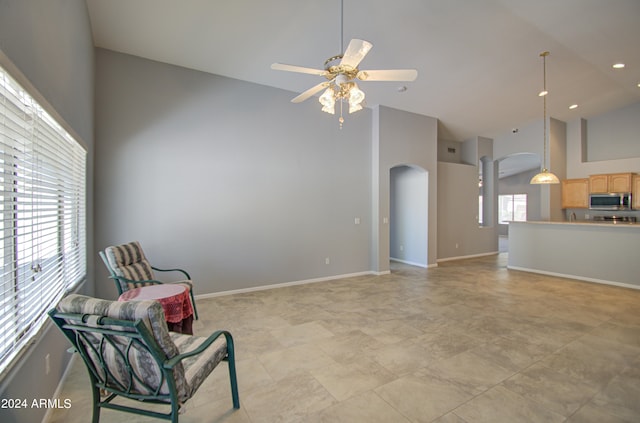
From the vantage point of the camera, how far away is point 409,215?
719cm

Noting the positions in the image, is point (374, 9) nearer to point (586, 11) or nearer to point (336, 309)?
point (586, 11)

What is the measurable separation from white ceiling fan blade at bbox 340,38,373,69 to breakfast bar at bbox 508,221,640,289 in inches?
235

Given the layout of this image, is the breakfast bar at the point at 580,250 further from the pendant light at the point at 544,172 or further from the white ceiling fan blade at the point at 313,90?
the white ceiling fan blade at the point at 313,90

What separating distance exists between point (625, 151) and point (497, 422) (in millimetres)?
8488

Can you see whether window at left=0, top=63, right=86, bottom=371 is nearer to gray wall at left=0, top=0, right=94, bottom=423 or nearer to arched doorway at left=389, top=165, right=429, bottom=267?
gray wall at left=0, top=0, right=94, bottom=423

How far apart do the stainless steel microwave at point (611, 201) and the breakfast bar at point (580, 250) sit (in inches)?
76.8

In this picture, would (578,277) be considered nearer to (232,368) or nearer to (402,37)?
(402,37)

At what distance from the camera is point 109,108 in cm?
389

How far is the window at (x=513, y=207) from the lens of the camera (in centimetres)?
1291

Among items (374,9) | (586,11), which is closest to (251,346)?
(374,9)

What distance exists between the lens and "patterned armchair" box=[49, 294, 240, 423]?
1.43m

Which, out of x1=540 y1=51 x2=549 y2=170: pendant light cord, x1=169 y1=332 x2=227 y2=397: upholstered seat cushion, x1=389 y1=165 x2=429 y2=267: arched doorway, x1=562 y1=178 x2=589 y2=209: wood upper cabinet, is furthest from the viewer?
x1=562 y1=178 x2=589 y2=209: wood upper cabinet

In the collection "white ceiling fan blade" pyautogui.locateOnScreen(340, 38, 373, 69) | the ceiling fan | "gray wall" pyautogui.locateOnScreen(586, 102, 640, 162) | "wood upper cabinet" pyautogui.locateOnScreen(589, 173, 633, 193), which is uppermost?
Result: "gray wall" pyautogui.locateOnScreen(586, 102, 640, 162)

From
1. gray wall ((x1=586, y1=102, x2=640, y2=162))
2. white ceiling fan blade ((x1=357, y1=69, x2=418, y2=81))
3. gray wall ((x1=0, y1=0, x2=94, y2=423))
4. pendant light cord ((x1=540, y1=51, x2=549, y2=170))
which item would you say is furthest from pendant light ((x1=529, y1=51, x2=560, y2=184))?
gray wall ((x1=0, y1=0, x2=94, y2=423))
